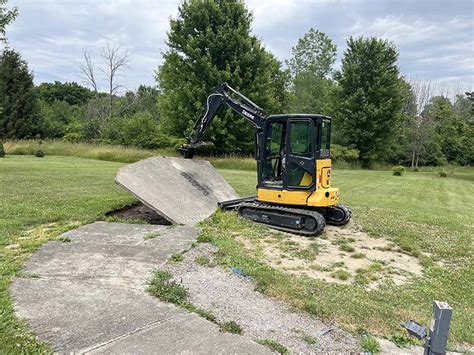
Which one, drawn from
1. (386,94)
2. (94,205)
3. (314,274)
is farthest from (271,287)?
(386,94)

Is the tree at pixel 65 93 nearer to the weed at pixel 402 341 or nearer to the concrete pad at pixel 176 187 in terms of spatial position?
the concrete pad at pixel 176 187

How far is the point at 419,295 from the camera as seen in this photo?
4910 mm

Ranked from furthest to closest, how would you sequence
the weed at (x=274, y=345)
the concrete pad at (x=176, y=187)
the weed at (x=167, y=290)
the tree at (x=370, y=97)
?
the tree at (x=370, y=97) < the concrete pad at (x=176, y=187) < the weed at (x=167, y=290) < the weed at (x=274, y=345)

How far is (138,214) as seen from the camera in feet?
27.7

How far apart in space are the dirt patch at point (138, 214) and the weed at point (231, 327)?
4.38 m

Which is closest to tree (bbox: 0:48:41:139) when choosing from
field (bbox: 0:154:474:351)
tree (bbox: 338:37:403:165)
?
field (bbox: 0:154:474:351)

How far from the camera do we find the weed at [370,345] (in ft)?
10.6

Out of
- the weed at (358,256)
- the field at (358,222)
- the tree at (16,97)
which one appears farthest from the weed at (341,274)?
the tree at (16,97)

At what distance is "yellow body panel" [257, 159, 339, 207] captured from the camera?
24.9 feet

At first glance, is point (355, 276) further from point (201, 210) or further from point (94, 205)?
point (94, 205)

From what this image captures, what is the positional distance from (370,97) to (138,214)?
29.1 m

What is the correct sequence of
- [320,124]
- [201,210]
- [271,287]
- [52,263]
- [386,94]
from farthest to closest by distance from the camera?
[386,94] → [201,210] → [320,124] → [52,263] → [271,287]

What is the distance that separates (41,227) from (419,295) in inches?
238

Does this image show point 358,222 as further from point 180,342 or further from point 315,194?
point 180,342
